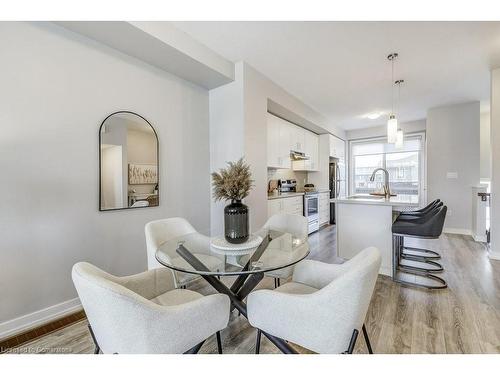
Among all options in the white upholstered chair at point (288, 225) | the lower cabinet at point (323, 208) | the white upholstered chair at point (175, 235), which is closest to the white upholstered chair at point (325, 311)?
the white upholstered chair at point (175, 235)

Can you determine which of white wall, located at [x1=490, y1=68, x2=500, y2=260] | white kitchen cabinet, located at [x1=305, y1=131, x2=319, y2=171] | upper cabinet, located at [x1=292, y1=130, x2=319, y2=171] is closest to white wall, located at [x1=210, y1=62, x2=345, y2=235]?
upper cabinet, located at [x1=292, y1=130, x2=319, y2=171]

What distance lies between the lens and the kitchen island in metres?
2.68

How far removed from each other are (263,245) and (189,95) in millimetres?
2237

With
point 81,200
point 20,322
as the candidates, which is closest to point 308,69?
point 81,200

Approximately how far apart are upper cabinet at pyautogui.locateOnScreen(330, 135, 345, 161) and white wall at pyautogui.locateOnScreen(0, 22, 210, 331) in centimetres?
467

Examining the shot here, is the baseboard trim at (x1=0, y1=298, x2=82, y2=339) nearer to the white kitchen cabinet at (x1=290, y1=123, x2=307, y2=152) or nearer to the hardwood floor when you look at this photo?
the hardwood floor

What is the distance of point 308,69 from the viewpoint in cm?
308

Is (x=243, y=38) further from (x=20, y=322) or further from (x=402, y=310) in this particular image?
(x=20, y=322)

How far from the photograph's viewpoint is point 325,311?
102 centimetres

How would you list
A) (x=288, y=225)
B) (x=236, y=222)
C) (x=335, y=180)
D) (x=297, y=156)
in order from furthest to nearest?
(x=335, y=180) → (x=297, y=156) → (x=288, y=225) → (x=236, y=222)

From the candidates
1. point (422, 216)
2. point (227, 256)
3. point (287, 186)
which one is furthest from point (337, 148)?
point (227, 256)

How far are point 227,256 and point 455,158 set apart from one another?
5.47 meters

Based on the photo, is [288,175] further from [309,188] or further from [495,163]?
[495,163]

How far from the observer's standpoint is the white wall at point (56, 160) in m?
1.72
